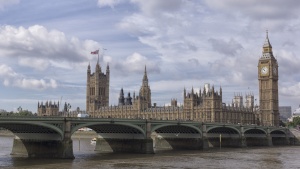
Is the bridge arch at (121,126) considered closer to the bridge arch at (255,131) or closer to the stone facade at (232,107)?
the bridge arch at (255,131)

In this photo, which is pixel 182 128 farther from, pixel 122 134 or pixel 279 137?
pixel 279 137

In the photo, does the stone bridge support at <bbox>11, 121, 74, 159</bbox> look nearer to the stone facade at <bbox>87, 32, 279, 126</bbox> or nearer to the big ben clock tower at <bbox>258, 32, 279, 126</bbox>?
the stone facade at <bbox>87, 32, 279, 126</bbox>

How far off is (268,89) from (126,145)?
341 ft

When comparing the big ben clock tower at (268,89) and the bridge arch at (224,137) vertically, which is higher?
the big ben clock tower at (268,89)

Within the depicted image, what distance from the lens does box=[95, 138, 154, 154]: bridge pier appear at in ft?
244

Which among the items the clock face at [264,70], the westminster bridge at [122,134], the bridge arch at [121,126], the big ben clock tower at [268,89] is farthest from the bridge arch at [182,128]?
the clock face at [264,70]

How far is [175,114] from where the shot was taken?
171750 mm

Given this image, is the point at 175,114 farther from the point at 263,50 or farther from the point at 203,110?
the point at 263,50

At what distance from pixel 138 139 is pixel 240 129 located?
120 feet

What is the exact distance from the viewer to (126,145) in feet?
253

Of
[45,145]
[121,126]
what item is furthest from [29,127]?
→ [121,126]

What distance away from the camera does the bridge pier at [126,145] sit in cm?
7431

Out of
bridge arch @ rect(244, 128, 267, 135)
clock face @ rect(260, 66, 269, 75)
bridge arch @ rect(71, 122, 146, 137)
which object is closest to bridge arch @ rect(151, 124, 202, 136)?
bridge arch @ rect(71, 122, 146, 137)

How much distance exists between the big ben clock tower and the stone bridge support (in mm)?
118072
